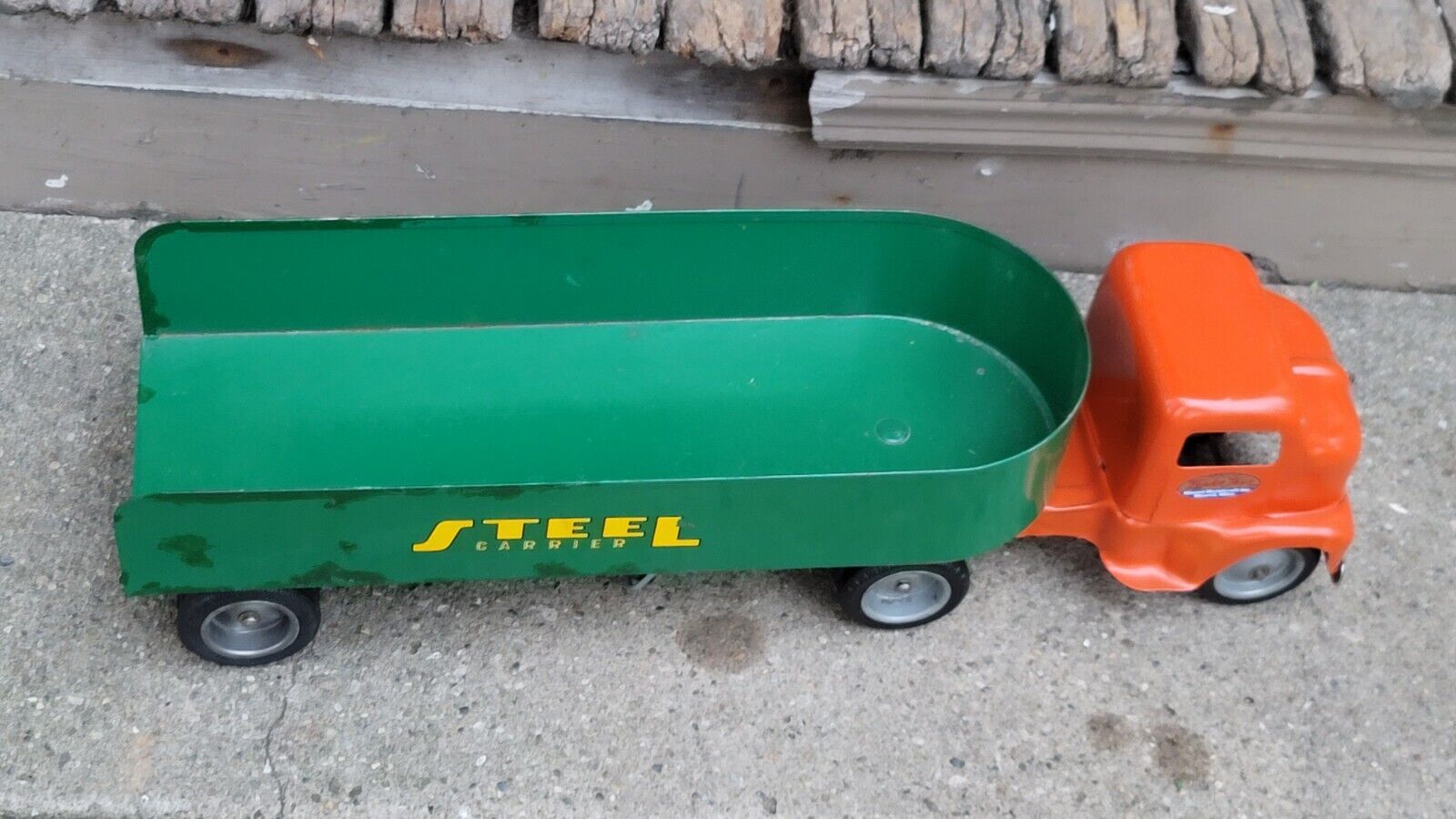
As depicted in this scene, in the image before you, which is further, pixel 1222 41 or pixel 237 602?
pixel 1222 41

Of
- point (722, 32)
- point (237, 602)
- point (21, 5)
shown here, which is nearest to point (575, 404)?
point (237, 602)

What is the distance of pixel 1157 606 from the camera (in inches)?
112

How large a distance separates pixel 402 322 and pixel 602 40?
0.77m

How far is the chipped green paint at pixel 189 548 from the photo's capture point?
2.27 meters

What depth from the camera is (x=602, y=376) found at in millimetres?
2906

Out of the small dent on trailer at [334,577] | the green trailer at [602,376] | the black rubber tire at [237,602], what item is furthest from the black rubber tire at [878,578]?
the black rubber tire at [237,602]

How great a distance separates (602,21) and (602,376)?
2.57ft

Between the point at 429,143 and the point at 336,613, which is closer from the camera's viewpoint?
the point at 336,613

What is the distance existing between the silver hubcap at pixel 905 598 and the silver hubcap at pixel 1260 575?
0.58 m

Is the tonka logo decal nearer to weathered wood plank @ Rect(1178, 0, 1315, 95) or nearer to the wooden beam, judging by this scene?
the wooden beam

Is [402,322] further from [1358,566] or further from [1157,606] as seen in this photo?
[1358,566]

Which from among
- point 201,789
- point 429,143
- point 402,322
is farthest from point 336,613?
point 429,143

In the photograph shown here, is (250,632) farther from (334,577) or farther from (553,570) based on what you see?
(553,570)

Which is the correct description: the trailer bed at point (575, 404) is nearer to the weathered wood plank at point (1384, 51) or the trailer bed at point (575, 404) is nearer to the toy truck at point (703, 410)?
the toy truck at point (703, 410)
